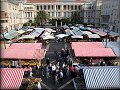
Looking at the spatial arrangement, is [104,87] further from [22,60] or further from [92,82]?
[22,60]

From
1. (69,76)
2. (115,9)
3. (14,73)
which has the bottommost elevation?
(69,76)

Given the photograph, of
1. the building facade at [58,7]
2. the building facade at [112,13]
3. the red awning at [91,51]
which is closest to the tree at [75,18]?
the building facade at [58,7]

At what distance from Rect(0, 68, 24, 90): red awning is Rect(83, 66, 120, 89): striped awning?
3.90 meters

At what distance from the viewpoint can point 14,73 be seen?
1463 cm

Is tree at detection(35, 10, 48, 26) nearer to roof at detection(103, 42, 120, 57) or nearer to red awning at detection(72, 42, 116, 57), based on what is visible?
roof at detection(103, 42, 120, 57)

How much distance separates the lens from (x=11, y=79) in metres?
14.0

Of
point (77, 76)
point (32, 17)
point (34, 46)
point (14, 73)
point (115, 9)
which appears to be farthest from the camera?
point (32, 17)

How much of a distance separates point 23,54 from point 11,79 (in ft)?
22.4

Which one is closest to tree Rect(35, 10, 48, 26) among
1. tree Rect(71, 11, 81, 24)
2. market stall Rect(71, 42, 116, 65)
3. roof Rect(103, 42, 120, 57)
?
tree Rect(71, 11, 81, 24)

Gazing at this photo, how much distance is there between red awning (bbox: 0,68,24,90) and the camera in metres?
13.5

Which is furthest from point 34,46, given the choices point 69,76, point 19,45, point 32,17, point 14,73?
point 32,17

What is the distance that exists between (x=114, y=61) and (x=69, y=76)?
4796 mm

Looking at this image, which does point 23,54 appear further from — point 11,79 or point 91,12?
point 91,12

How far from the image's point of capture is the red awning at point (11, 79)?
44.4ft
